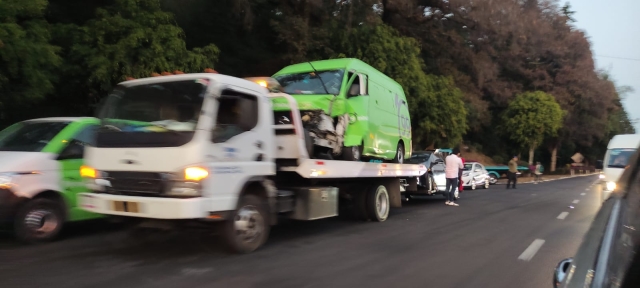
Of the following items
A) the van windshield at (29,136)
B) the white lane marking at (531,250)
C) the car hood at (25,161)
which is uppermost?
the van windshield at (29,136)

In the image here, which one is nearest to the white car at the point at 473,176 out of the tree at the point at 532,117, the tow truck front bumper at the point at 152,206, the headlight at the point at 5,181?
the tree at the point at 532,117

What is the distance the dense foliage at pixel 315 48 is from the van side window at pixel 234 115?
492 cm

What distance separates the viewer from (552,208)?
46.0 feet

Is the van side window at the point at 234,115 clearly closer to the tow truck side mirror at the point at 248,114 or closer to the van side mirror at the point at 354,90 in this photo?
the tow truck side mirror at the point at 248,114

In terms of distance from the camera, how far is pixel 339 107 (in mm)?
9156

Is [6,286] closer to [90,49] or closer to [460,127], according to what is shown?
[90,49]

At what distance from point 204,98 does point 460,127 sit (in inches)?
819

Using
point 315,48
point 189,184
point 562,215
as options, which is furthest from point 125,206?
point 315,48

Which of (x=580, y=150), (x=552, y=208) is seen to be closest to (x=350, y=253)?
(x=552, y=208)

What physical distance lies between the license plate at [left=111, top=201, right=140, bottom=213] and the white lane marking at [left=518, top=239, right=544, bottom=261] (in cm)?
510

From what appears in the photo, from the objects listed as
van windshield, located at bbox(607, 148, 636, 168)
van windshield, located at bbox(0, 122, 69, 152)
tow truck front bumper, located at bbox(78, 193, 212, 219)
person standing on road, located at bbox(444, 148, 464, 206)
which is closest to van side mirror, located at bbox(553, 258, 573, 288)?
tow truck front bumper, located at bbox(78, 193, 212, 219)

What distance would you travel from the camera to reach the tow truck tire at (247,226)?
6.56 metres

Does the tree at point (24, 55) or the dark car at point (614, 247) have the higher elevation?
the tree at point (24, 55)

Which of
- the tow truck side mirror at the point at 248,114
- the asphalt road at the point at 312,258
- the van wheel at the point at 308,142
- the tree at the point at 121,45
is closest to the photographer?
the asphalt road at the point at 312,258
